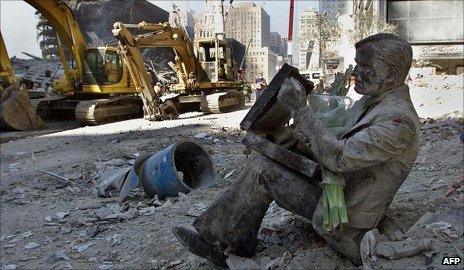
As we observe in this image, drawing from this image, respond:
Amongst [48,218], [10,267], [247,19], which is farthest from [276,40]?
[10,267]

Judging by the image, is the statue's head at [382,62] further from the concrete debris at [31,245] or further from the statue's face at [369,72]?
the concrete debris at [31,245]

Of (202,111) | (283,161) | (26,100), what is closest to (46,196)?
(283,161)

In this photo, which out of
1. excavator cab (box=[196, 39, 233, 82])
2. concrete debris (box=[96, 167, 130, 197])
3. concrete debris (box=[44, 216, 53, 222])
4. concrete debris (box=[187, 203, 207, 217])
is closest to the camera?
concrete debris (box=[187, 203, 207, 217])

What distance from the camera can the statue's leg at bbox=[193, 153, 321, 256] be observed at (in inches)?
94.3

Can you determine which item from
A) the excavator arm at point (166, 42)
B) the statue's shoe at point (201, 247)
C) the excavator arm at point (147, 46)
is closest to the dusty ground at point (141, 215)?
the statue's shoe at point (201, 247)

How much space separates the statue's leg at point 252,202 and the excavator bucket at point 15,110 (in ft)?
35.1

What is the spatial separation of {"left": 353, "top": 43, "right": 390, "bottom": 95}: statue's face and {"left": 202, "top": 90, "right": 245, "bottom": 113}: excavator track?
1224 centimetres

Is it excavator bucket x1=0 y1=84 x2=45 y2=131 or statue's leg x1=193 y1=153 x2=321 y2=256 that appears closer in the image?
statue's leg x1=193 y1=153 x2=321 y2=256

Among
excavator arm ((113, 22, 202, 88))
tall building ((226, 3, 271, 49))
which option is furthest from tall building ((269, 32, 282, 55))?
excavator arm ((113, 22, 202, 88))

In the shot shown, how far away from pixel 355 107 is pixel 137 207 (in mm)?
3147

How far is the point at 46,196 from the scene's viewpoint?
19.7 feet

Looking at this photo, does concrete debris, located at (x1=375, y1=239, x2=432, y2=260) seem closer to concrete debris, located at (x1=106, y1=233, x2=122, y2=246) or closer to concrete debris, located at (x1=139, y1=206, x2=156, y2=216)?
concrete debris, located at (x1=106, y1=233, x2=122, y2=246)

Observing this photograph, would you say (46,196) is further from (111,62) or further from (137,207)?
(111,62)

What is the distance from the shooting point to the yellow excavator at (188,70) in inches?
503
